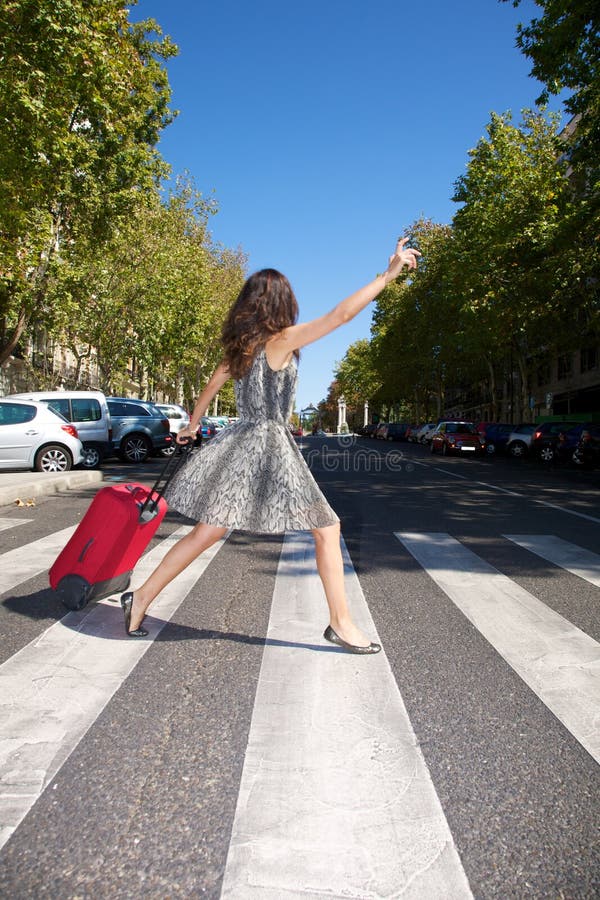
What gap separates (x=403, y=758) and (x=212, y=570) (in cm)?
333

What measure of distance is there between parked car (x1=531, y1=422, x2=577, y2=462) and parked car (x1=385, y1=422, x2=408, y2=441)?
36.1m

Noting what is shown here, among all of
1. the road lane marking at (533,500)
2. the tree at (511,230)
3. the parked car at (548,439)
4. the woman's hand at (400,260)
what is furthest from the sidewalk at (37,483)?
the parked car at (548,439)

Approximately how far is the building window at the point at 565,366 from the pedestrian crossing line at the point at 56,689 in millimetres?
48014

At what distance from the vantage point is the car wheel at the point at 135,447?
1953 centimetres

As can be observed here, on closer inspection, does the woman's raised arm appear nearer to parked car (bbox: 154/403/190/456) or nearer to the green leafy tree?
parked car (bbox: 154/403/190/456)

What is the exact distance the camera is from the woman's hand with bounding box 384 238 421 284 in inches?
127

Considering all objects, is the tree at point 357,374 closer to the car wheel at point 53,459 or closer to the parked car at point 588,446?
the parked car at point 588,446

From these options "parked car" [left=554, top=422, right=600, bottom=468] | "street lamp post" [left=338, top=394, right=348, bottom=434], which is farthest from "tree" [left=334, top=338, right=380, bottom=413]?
"parked car" [left=554, top=422, right=600, bottom=468]

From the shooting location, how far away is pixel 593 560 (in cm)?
627

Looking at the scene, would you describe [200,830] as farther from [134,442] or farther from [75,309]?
[75,309]

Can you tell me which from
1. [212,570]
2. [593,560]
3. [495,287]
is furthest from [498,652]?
[495,287]

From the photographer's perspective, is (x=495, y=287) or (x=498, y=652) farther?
(x=495, y=287)

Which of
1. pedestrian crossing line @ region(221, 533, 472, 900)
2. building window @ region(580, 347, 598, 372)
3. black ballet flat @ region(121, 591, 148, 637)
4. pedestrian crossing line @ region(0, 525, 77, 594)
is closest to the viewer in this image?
pedestrian crossing line @ region(221, 533, 472, 900)

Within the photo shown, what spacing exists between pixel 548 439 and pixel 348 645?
24.9m
